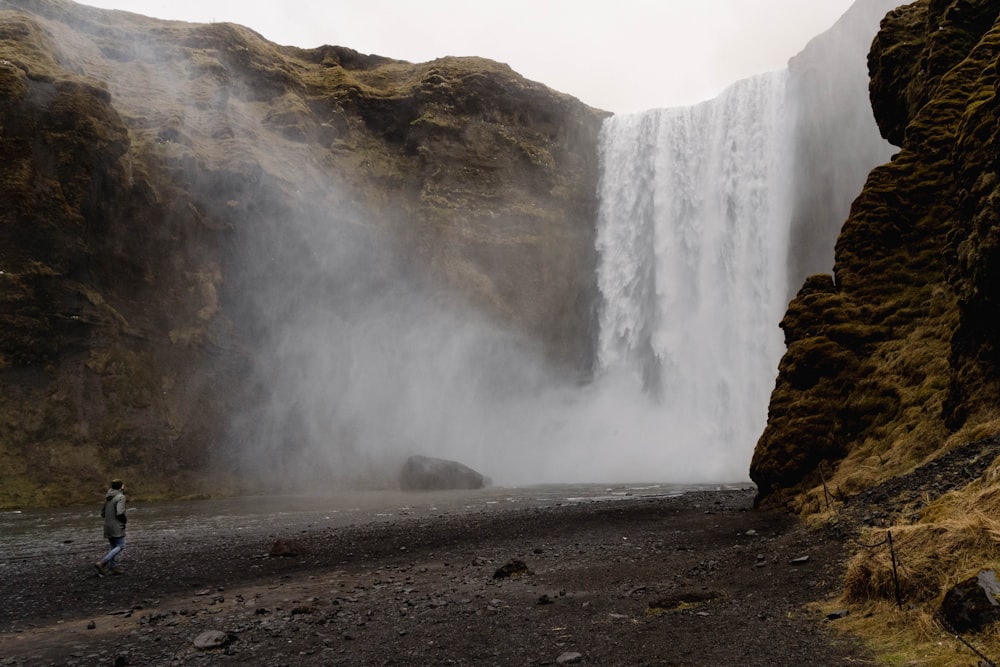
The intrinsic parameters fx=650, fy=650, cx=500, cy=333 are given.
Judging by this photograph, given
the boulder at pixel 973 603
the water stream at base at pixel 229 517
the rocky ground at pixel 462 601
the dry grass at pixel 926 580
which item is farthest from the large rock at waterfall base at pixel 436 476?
the boulder at pixel 973 603

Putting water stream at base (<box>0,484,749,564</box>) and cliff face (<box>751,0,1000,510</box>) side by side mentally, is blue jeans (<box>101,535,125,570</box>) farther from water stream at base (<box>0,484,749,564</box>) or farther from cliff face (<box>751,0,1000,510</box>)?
cliff face (<box>751,0,1000,510</box>)

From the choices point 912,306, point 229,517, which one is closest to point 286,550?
point 229,517

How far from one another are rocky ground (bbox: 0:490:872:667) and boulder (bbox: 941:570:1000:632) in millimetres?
883

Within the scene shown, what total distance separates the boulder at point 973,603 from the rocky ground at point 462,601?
0.88 metres

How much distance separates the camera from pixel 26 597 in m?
13.1

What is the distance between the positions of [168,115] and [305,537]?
140 ft

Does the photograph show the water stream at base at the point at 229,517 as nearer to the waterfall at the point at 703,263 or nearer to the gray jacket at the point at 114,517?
the gray jacket at the point at 114,517

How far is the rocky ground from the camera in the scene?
25.8 ft

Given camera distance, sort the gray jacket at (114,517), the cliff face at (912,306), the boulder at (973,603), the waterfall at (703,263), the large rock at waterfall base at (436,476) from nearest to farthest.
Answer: the boulder at (973,603)
the cliff face at (912,306)
the gray jacket at (114,517)
the large rock at waterfall base at (436,476)
the waterfall at (703,263)

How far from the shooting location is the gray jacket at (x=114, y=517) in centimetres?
1535

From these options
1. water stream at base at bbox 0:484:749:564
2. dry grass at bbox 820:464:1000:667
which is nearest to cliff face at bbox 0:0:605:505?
water stream at base at bbox 0:484:749:564

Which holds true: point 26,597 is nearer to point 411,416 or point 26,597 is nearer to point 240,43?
point 411,416

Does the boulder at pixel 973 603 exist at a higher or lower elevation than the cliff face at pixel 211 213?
lower

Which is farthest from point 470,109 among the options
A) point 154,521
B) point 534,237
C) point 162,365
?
point 154,521
